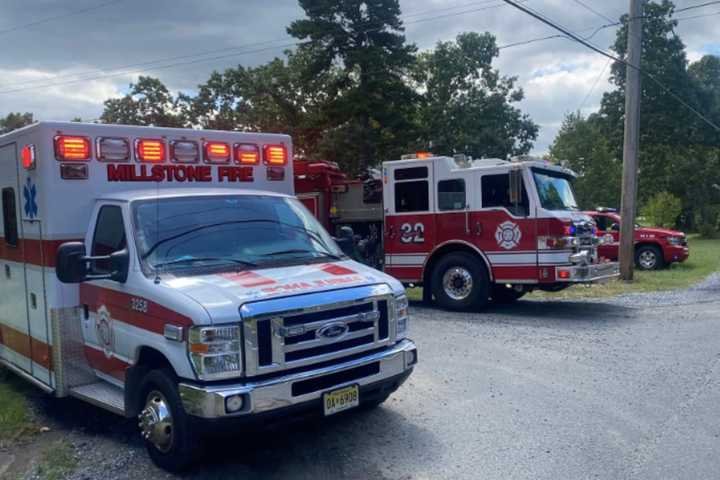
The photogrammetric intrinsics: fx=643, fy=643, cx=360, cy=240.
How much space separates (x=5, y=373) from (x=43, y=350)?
223cm

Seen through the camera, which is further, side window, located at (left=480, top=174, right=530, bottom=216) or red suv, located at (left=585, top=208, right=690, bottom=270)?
red suv, located at (left=585, top=208, right=690, bottom=270)

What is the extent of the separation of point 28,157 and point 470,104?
110ft

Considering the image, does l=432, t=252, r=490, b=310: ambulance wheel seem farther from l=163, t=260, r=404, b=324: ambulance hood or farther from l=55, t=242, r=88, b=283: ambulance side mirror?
l=55, t=242, r=88, b=283: ambulance side mirror

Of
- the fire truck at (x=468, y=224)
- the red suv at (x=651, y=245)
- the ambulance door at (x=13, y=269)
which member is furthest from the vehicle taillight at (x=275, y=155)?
the red suv at (x=651, y=245)

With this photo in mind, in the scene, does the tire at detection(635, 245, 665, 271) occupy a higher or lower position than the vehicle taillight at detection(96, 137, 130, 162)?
lower

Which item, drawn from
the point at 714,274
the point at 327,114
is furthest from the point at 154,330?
the point at 327,114

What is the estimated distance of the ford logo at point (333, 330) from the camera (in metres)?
4.56

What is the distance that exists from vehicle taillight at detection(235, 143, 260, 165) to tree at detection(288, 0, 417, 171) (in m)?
23.7

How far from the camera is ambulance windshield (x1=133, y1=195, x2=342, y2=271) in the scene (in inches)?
198

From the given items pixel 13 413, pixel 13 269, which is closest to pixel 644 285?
pixel 13 269

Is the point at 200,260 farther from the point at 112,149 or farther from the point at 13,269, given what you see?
the point at 13,269

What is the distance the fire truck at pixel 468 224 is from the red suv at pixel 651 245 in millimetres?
7081

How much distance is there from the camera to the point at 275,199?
6.03 m

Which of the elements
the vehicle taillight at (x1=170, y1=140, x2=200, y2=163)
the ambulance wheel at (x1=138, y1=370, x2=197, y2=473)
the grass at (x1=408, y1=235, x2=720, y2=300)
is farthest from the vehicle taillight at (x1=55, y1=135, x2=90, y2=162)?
the grass at (x1=408, y1=235, x2=720, y2=300)
